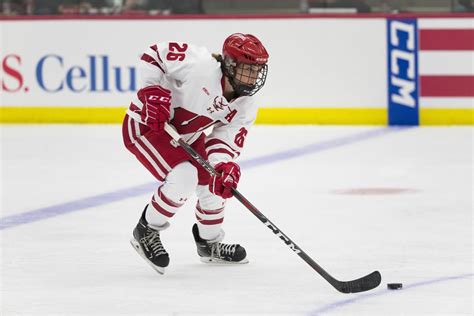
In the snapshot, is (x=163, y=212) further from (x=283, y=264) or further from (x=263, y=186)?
(x=263, y=186)

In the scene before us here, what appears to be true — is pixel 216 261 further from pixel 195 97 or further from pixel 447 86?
pixel 447 86

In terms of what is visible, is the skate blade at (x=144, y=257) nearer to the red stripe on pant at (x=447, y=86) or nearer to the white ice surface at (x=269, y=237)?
the white ice surface at (x=269, y=237)

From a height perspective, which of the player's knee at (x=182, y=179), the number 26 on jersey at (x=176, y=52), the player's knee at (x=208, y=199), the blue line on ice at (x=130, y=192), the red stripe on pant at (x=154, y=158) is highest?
the number 26 on jersey at (x=176, y=52)

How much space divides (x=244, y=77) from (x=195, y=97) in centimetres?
21

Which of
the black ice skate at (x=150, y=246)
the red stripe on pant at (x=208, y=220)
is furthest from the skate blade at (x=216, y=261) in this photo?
the black ice skate at (x=150, y=246)

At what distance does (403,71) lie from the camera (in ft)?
28.8

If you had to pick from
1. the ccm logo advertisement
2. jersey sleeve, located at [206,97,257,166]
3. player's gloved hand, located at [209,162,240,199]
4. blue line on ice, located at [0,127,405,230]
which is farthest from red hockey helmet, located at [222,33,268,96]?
the ccm logo advertisement

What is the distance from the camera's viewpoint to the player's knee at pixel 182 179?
12.6ft

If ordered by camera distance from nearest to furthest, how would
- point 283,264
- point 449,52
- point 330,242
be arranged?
1. point 283,264
2. point 330,242
3. point 449,52

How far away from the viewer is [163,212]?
3.92 metres

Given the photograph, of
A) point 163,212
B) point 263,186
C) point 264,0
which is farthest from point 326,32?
point 163,212

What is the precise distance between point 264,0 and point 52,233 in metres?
4.78

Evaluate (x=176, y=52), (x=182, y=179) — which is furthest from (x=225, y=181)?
(x=176, y=52)

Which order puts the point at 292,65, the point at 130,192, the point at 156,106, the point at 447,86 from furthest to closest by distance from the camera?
the point at 292,65 < the point at 447,86 < the point at 130,192 < the point at 156,106
